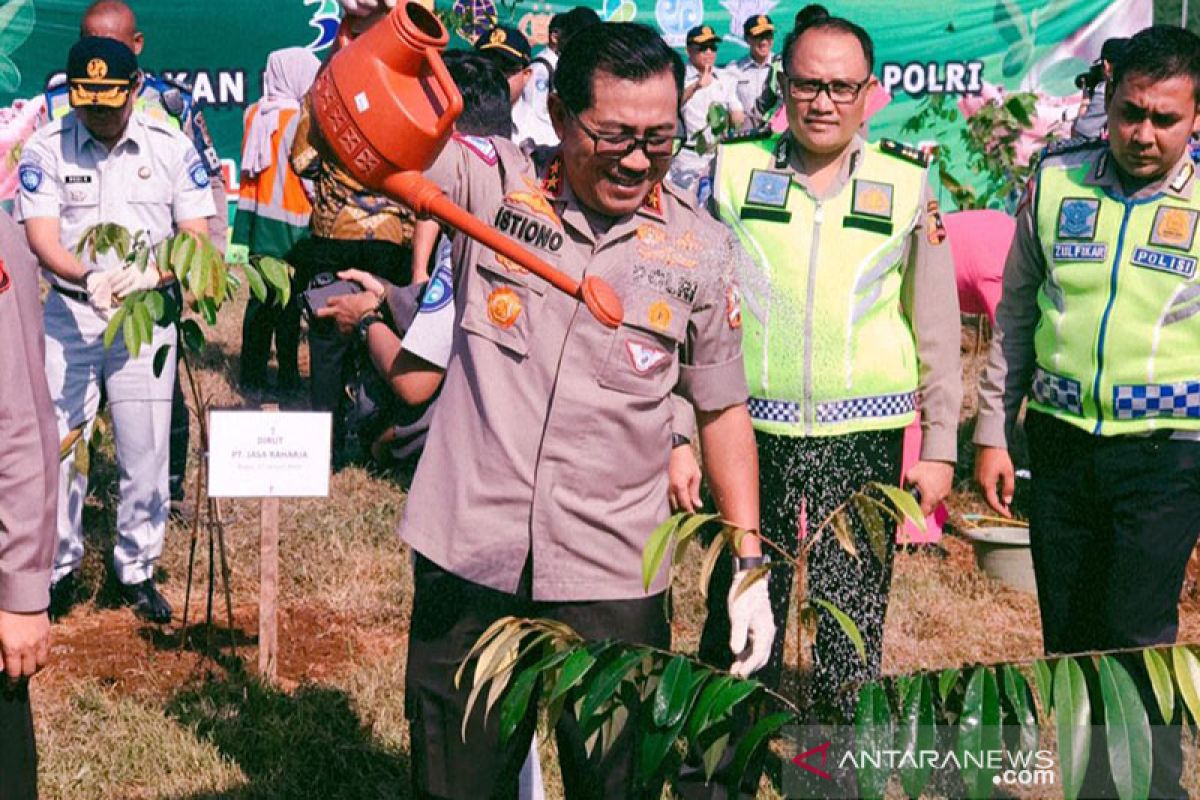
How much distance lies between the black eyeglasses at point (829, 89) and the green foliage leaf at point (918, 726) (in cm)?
215

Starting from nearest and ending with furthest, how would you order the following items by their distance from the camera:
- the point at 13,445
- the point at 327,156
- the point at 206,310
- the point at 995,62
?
the point at 327,156 < the point at 13,445 < the point at 206,310 < the point at 995,62

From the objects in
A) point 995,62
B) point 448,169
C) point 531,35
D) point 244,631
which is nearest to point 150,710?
point 244,631

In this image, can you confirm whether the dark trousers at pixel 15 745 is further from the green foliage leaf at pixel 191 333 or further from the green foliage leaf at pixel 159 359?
the green foliage leaf at pixel 159 359

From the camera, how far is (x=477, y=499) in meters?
3.07

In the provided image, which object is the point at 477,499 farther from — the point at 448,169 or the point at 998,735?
the point at 998,735

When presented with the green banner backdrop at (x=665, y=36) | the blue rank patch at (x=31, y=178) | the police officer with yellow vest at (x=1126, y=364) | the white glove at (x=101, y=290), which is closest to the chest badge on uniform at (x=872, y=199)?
the police officer with yellow vest at (x=1126, y=364)

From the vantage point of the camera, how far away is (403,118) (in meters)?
2.63

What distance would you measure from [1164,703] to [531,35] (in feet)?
38.8

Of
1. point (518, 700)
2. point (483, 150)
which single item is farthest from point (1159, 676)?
point (483, 150)

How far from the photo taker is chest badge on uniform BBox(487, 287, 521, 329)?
120 inches

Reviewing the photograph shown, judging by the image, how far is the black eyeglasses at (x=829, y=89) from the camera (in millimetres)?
4090

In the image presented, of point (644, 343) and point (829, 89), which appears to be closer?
point (644, 343)

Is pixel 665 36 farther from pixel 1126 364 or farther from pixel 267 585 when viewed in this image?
pixel 1126 364

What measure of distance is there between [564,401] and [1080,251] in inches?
68.0
